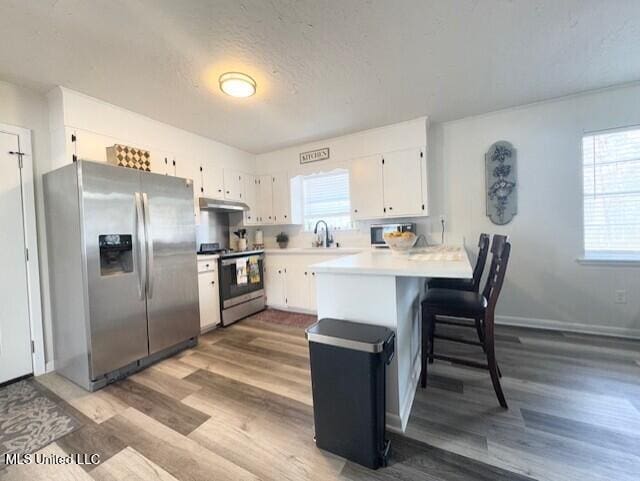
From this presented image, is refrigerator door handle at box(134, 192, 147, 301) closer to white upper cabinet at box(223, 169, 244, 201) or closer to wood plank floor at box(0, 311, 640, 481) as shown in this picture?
wood plank floor at box(0, 311, 640, 481)

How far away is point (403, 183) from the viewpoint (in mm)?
3498

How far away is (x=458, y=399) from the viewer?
6.12 feet

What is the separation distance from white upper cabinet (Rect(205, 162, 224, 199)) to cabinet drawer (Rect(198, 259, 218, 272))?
941mm

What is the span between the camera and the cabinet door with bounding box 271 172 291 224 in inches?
170

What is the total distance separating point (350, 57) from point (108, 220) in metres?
2.35

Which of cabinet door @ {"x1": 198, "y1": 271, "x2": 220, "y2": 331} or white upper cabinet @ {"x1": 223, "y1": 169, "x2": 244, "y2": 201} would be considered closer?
cabinet door @ {"x1": 198, "y1": 271, "x2": 220, "y2": 331}

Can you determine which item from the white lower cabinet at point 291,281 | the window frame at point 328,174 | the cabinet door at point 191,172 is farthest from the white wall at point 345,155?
the cabinet door at point 191,172

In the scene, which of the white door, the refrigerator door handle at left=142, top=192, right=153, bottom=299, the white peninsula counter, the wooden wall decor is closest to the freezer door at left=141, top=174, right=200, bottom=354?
the refrigerator door handle at left=142, top=192, right=153, bottom=299

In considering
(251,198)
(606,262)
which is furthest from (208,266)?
(606,262)

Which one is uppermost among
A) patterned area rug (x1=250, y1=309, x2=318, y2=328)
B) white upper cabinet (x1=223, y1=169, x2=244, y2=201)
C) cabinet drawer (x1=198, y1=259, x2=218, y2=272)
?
white upper cabinet (x1=223, y1=169, x2=244, y2=201)

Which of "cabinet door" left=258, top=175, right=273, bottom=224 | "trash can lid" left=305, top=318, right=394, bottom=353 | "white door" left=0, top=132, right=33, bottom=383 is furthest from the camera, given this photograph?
"cabinet door" left=258, top=175, right=273, bottom=224

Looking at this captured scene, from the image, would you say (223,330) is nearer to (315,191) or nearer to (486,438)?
(315,191)

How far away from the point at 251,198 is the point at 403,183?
242 cm

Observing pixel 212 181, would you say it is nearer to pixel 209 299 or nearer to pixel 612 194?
pixel 209 299
